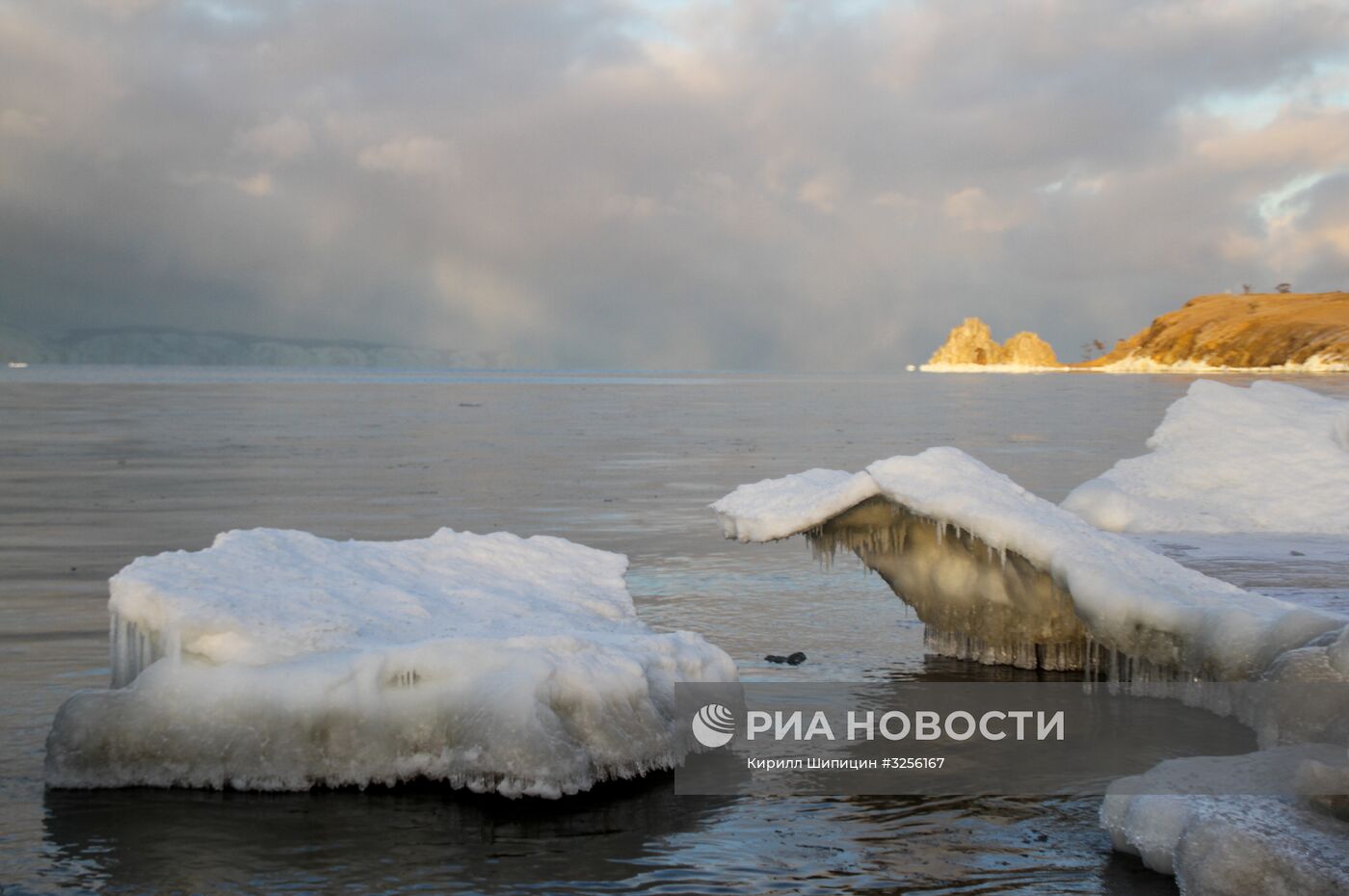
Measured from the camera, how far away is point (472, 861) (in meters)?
7.36

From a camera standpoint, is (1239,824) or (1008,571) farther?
(1008,571)

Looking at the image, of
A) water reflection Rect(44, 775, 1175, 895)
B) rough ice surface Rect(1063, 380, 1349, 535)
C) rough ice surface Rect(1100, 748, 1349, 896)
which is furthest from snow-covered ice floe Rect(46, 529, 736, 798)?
rough ice surface Rect(1063, 380, 1349, 535)

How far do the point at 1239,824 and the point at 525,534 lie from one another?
46.0ft

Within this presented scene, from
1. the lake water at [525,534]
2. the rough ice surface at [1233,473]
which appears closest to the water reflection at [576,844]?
the lake water at [525,534]

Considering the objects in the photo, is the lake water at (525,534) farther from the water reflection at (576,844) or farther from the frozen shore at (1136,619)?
the frozen shore at (1136,619)

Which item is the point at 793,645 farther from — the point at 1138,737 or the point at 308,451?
the point at 308,451

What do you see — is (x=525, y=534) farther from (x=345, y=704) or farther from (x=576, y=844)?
(x=576, y=844)

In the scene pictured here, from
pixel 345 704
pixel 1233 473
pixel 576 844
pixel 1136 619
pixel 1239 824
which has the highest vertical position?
pixel 1233 473

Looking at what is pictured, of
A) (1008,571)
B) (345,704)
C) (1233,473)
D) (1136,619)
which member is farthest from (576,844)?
(1233,473)

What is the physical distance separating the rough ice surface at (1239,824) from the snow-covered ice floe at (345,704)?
10.3 feet

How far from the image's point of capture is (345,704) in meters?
8.49

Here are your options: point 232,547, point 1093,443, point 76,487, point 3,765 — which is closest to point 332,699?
point 3,765

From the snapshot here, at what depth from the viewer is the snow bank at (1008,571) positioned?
10109 millimetres

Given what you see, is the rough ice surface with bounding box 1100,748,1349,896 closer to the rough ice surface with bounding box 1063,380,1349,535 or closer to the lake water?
the lake water
